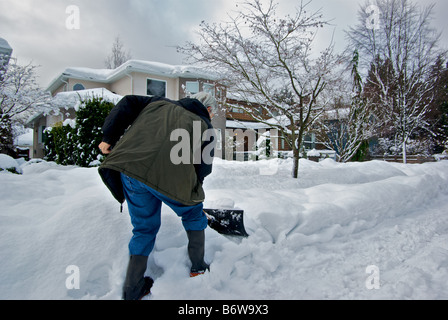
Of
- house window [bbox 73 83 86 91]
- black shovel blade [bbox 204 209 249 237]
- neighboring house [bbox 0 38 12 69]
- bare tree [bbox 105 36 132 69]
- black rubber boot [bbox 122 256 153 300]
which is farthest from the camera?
bare tree [bbox 105 36 132 69]

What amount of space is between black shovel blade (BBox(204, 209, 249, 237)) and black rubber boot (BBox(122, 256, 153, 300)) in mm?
965

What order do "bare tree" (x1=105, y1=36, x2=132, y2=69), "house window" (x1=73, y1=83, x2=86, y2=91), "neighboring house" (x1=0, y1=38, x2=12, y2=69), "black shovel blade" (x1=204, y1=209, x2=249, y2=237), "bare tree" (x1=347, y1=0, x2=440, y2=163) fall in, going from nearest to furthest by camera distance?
"black shovel blade" (x1=204, y1=209, x2=249, y2=237), "neighboring house" (x1=0, y1=38, x2=12, y2=69), "bare tree" (x1=347, y1=0, x2=440, y2=163), "house window" (x1=73, y1=83, x2=86, y2=91), "bare tree" (x1=105, y1=36, x2=132, y2=69)

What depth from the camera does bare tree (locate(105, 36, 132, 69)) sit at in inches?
1064

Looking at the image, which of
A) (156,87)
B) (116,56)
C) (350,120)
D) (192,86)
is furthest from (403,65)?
(116,56)

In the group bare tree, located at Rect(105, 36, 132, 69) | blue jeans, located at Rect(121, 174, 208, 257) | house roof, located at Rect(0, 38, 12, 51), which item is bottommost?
blue jeans, located at Rect(121, 174, 208, 257)

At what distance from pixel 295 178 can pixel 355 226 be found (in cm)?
296

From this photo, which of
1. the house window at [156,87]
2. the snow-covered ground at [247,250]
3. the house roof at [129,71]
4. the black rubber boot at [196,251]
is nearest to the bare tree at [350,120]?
the house roof at [129,71]

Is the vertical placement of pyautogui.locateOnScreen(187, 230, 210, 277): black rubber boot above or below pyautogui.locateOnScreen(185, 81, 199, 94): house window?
below

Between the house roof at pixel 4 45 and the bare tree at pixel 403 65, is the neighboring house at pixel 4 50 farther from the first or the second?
the bare tree at pixel 403 65

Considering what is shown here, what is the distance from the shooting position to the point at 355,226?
290 centimetres

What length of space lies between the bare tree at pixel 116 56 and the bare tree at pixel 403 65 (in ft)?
75.4

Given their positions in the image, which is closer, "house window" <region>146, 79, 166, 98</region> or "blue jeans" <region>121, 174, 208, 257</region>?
"blue jeans" <region>121, 174, 208, 257</region>

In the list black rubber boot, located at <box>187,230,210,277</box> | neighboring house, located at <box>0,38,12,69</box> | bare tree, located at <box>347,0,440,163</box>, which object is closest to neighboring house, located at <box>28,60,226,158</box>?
neighboring house, located at <box>0,38,12,69</box>

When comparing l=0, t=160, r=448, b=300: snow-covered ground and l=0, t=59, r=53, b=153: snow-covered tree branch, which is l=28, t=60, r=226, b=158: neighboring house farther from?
l=0, t=160, r=448, b=300: snow-covered ground
